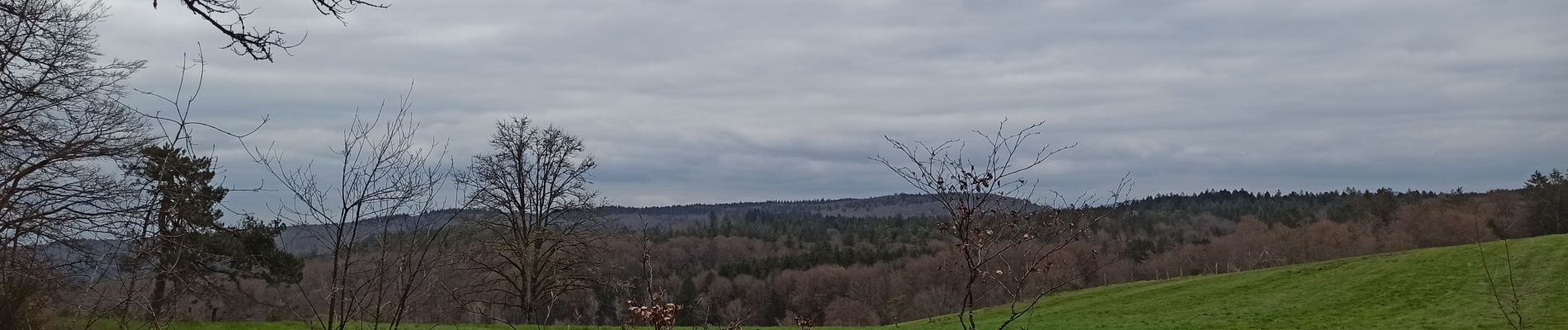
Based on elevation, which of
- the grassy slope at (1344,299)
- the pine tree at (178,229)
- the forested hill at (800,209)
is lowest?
the grassy slope at (1344,299)

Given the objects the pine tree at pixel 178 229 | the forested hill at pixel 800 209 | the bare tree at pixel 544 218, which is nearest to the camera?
the pine tree at pixel 178 229

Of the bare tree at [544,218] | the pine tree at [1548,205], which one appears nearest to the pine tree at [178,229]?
the bare tree at [544,218]

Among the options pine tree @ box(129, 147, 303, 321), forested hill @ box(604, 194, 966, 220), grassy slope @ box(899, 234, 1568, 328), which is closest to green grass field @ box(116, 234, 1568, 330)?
grassy slope @ box(899, 234, 1568, 328)

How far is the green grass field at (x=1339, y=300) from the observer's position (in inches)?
984

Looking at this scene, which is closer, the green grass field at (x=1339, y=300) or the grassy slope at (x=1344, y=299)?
the green grass field at (x=1339, y=300)

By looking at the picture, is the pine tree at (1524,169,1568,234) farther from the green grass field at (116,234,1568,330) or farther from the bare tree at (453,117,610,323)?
the bare tree at (453,117,610,323)

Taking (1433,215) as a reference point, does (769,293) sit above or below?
below

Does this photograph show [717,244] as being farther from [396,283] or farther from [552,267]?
[396,283]

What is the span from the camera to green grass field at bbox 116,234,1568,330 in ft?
82.0

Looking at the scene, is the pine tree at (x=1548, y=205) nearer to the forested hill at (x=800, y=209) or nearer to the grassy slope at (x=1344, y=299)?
the grassy slope at (x=1344, y=299)

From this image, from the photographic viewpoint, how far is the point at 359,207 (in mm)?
3988

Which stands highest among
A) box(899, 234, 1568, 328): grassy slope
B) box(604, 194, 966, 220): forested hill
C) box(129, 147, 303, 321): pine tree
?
box(604, 194, 966, 220): forested hill

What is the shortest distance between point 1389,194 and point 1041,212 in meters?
86.7

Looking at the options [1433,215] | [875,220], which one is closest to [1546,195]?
[1433,215]
